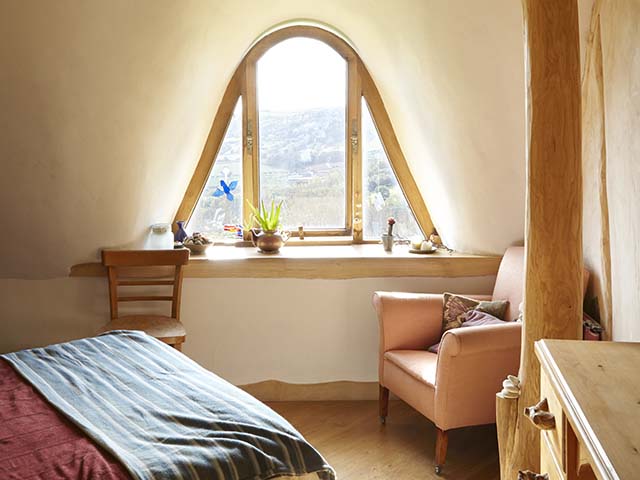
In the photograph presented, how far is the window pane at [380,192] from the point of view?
4.40 m

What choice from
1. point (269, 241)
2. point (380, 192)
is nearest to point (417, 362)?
point (269, 241)

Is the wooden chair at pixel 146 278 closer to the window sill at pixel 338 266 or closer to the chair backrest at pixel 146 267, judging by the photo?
the chair backrest at pixel 146 267

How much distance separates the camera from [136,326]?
11.4 feet

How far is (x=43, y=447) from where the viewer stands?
66.8 inches

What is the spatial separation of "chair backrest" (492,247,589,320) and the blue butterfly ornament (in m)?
1.73

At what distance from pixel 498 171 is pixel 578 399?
7.64 ft

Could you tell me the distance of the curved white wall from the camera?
2.88 m

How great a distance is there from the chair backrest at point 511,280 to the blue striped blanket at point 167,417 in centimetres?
181

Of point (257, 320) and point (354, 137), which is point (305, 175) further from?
point (257, 320)

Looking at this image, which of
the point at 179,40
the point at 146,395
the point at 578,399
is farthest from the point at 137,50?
the point at 578,399

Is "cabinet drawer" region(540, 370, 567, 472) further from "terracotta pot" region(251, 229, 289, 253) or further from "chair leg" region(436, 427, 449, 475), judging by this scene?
"terracotta pot" region(251, 229, 289, 253)

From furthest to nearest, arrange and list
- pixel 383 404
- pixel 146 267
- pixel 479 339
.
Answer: pixel 146 267, pixel 383 404, pixel 479 339

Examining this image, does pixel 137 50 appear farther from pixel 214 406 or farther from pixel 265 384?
pixel 265 384

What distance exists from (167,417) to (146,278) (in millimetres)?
2073
